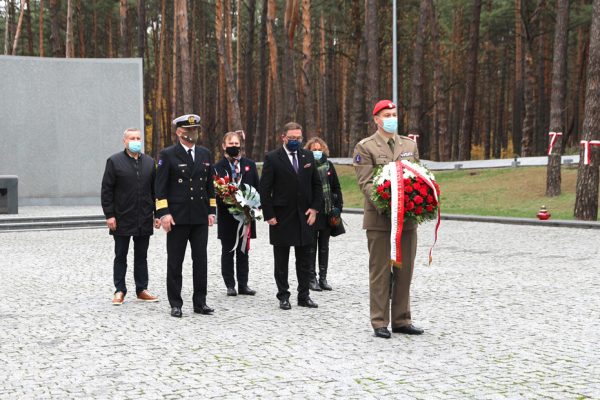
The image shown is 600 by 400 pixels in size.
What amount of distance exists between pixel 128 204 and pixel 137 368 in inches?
138

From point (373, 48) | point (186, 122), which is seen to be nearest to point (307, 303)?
point (186, 122)

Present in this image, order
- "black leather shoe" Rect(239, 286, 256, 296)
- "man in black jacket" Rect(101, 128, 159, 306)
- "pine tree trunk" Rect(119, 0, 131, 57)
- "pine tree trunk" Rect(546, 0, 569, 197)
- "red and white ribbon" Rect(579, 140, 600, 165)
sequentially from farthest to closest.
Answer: "pine tree trunk" Rect(119, 0, 131, 57) < "pine tree trunk" Rect(546, 0, 569, 197) < "red and white ribbon" Rect(579, 140, 600, 165) < "black leather shoe" Rect(239, 286, 256, 296) < "man in black jacket" Rect(101, 128, 159, 306)

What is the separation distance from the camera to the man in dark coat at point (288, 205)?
8.94 metres

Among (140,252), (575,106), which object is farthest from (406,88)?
(140,252)

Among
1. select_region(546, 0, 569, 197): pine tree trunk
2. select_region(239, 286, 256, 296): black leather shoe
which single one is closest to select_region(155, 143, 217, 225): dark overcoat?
select_region(239, 286, 256, 296): black leather shoe

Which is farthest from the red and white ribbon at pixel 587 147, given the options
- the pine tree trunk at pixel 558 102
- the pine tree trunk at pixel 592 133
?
the pine tree trunk at pixel 558 102

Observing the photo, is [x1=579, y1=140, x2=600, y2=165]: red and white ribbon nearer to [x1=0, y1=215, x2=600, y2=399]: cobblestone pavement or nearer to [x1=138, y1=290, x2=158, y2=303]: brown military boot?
[x1=0, y1=215, x2=600, y2=399]: cobblestone pavement

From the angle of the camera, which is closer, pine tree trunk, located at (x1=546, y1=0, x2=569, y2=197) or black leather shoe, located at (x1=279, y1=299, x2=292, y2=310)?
black leather shoe, located at (x1=279, y1=299, x2=292, y2=310)

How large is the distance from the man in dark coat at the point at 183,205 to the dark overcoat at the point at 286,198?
65 cm

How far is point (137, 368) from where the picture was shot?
250 inches

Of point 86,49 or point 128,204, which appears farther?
point 86,49

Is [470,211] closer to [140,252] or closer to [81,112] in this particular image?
[81,112]

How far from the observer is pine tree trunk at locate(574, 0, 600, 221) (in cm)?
1939

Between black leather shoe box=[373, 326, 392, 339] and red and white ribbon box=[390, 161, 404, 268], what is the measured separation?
2.09ft
